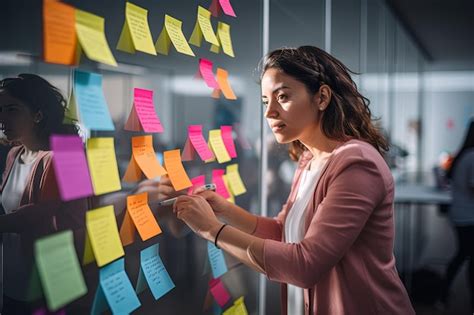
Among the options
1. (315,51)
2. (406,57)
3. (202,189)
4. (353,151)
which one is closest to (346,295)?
(353,151)

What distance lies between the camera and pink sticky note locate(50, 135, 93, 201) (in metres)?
0.80

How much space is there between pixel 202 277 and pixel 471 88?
7.20 metres

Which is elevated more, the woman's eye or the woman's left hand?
the woman's eye

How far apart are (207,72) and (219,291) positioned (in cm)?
68

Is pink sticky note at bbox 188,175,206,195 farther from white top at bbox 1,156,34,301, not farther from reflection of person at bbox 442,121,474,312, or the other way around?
reflection of person at bbox 442,121,474,312

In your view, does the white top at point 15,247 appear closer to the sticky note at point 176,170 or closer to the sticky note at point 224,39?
the sticky note at point 176,170

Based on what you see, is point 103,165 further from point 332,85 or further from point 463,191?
point 463,191

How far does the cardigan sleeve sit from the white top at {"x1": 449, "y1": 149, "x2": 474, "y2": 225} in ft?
9.10

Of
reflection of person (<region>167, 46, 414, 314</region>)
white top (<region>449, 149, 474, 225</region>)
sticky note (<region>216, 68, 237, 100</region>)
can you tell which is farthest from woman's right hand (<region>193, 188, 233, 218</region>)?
white top (<region>449, 149, 474, 225</region>)

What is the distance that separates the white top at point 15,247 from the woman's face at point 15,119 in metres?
0.04

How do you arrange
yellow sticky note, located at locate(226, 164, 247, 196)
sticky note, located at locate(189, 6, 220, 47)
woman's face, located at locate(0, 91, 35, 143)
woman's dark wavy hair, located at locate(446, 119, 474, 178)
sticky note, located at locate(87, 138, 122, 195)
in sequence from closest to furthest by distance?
woman's face, located at locate(0, 91, 35, 143)
sticky note, located at locate(87, 138, 122, 195)
sticky note, located at locate(189, 6, 220, 47)
yellow sticky note, located at locate(226, 164, 247, 196)
woman's dark wavy hair, located at locate(446, 119, 474, 178)

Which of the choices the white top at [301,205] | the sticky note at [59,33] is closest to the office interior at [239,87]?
the sticky note at [59,33]

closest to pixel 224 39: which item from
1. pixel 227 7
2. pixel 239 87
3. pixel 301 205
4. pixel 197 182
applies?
pixel 227 7

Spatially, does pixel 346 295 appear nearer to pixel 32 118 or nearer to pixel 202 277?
pixel 202 277
